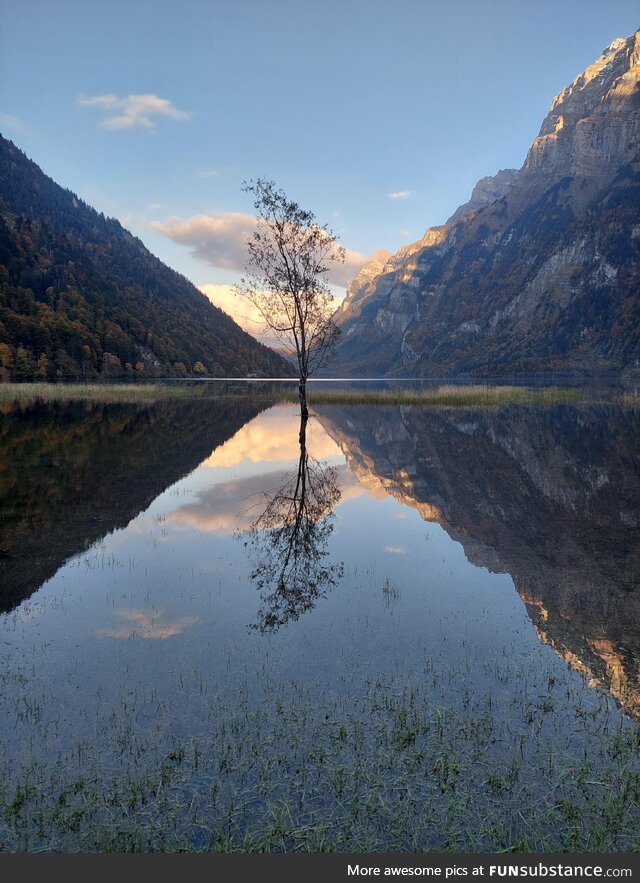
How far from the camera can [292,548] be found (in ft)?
56.0

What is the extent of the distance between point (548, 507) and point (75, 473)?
77.5 ft

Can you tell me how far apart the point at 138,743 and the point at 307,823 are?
110 inches

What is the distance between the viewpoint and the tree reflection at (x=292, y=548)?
1284cm

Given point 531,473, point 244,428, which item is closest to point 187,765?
point 531,473

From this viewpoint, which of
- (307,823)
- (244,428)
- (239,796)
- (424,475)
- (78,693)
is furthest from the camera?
(244,428)

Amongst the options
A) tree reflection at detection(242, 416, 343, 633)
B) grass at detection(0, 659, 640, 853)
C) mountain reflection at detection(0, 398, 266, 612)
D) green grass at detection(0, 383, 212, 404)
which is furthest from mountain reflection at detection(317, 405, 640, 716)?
green grass at detection(0, 383, 212, 404)

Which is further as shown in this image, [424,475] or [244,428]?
[244,428]

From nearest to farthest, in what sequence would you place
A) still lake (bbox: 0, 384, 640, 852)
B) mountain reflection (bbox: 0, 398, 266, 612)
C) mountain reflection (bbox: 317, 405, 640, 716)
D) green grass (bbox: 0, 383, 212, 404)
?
1. still lake (bbox: 0, 384, 640, 852)
2. mountain reflection (bbox: 317, 405, 640, 716)
3. mountain reflection (bbox: 0, 398, 266, 612)
4. green grass (bbox: 0, 383, 212, 404)

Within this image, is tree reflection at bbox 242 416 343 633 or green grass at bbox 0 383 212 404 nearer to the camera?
tree reflection at bbox 242 416 343 633

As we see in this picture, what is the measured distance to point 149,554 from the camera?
16484mm

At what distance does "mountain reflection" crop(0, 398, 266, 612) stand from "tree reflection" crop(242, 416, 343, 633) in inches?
219

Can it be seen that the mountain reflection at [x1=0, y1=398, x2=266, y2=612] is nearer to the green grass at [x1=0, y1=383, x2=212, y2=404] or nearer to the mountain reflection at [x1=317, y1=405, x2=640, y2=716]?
the mountain reflection at [x1=317, y1=405, x2=640, y2=716]

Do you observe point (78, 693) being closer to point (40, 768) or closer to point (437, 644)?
point (40, 768)

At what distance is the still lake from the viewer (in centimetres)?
617
